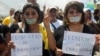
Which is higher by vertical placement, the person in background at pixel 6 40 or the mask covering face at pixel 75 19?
the mask covering face at pixel 75 19

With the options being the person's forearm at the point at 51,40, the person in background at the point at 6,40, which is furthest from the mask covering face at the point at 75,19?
the person in background at the point at 6,40

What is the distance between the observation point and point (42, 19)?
4.67m

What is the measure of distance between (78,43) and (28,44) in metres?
0.67

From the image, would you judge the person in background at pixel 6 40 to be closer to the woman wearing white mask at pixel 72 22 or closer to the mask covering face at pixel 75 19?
the woman wearing white mask at pixel 72 22

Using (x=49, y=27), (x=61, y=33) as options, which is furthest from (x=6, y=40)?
(x=61, y=33)

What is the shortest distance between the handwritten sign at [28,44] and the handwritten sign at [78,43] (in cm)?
35

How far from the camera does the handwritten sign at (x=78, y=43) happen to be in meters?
4.50

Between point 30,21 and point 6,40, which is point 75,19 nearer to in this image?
point 30,21

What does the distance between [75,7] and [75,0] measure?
0.19 meters

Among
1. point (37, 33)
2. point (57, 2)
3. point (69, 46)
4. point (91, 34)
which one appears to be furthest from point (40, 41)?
point (57, 2)

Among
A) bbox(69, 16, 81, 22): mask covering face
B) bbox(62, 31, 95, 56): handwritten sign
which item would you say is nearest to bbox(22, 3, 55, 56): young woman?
bbox(62, 31, 95, 56): handwritten sign

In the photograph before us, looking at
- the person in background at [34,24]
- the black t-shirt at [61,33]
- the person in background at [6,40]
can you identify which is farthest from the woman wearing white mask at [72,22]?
the person in background at [6,40]

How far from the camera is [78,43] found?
180 inches

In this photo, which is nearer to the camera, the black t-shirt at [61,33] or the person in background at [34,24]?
the black t-shirt at [61,33]
